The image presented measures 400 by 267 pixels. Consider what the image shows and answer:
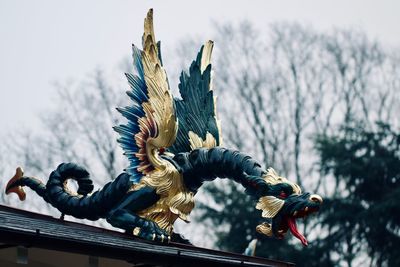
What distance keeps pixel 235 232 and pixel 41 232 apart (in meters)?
22.9

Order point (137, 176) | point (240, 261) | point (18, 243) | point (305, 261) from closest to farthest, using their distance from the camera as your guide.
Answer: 1. point (18, 243)
2. point (240, 261)
3. point (137, 176)
4. point (305, 261)

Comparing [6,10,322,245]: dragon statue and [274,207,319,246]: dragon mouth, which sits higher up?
[6,10,322,245]: dragon statue

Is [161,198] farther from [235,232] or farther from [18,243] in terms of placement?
[235,232]

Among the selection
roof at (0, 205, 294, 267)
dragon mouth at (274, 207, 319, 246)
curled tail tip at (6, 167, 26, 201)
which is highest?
curled tail tip at (6, 167, 26, 201)

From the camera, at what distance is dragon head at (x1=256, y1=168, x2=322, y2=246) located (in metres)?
12.9

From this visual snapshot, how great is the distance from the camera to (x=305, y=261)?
32094 mm

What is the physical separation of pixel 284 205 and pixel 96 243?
2.79m

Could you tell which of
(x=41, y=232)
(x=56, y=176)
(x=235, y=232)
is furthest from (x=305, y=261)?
(x=41, y=232)

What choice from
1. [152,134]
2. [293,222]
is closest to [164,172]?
[152,134]

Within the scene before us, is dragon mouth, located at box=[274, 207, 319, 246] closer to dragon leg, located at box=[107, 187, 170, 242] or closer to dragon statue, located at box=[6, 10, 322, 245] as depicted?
dragon statue, located at box=[6, 10, 322, 245]

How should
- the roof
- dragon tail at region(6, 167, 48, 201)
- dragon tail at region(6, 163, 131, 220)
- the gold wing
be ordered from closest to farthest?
the roof → the gold wing → dragon tail at region(6, 163, 131, 220) → dragon tail at region(6, 167, 48, 201)

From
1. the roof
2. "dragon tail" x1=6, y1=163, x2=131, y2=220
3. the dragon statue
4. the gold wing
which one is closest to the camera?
the roof

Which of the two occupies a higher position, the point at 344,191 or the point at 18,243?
the point at 344,191

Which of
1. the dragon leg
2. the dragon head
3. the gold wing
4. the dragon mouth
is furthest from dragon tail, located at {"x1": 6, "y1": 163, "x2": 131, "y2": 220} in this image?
the dragon mouth
